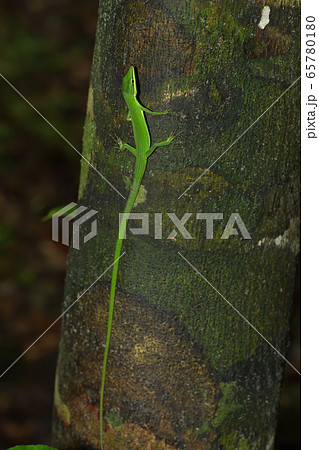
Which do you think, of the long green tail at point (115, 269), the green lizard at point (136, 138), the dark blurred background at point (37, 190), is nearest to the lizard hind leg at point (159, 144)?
the green lizard at point (136, 138)

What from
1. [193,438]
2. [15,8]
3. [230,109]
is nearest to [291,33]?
[230,109]

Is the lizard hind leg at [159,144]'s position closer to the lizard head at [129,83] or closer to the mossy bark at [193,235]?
the mossy bark at [193,235]

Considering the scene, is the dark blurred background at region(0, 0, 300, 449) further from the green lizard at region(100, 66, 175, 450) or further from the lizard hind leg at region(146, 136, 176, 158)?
the lizard hind leg at region(146, 136, 176, 158)

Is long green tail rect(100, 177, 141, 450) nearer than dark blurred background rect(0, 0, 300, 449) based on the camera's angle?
Yes

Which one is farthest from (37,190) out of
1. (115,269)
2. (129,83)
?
(129,83)

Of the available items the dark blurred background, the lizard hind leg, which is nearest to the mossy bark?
the lizard hind leg

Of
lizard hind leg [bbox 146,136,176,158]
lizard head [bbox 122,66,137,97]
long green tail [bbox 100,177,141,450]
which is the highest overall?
lizard head [bbox 122,66,137,97]

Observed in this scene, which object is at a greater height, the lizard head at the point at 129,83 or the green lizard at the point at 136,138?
the lizard head at the point at 129,83
